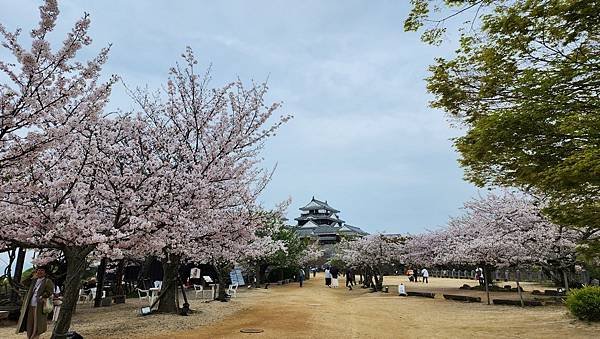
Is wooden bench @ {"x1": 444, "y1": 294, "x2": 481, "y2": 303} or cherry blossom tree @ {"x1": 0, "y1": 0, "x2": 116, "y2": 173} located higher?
cherry blossom tree @ {"x1": 0, "y1": 0, "x2": 116, "y2": 173}

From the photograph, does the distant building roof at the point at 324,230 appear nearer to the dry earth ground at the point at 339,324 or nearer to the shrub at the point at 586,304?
the dry earth ground at the point at 339,324

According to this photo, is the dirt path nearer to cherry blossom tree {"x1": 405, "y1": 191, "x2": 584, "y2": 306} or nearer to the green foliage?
cherry blossom tree {"x1": 405, "y1": 191, "x2": 584, "y2": 306}

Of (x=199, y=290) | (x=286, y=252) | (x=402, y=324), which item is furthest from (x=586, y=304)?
(x=286, y=252)

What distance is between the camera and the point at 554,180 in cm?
577

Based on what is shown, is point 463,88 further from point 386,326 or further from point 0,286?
point 0,286

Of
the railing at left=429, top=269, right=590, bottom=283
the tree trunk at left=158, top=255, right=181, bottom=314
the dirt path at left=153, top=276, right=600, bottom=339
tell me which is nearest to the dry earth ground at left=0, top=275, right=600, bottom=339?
the dirt path at left=153, top=276, right=600, bottom=339

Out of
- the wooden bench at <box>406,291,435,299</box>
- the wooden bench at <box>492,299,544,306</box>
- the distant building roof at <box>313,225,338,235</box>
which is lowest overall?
the wooden bench at <box>492,299,544,306</box>

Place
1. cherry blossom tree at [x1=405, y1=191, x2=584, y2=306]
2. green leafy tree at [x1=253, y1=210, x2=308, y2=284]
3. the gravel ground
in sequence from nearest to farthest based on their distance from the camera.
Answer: the gravel ground < cherry blossom tree at [x1=405, y1=191, x2=584, y2=306] < green leafy tree at [x1=253, y1=210, x2=308, y2=284]

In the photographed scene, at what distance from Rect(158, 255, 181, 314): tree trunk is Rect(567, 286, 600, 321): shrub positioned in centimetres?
1128

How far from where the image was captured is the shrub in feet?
33.5

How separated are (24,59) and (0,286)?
16429 millimetres

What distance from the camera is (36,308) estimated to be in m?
7.68

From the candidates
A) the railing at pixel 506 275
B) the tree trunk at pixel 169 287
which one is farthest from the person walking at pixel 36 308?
the railing at pixel 506 275

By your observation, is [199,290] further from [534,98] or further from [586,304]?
[534,98]
